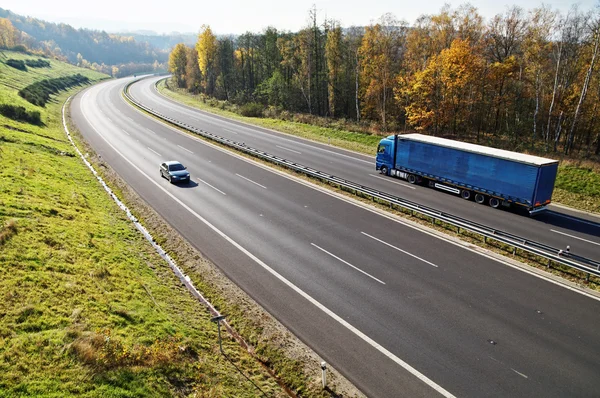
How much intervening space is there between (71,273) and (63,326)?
4.02 meters

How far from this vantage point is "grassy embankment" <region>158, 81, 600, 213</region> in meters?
27.9

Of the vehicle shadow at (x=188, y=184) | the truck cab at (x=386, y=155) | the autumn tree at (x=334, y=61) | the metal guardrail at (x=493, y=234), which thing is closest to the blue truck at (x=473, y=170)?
the truck cab at (x=386, y=155)

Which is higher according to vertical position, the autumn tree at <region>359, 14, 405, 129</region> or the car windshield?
the autumn tree at <region>359, 14, 405, 129</region>

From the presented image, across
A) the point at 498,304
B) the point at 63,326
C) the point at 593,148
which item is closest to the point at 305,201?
the point at 498,304

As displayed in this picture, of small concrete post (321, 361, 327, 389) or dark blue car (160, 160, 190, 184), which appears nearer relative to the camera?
small concrete post (321, 361, 327, 389)

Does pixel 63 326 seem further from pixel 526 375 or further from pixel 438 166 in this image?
pixel 438 166

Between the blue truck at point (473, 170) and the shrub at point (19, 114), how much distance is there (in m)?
41.3

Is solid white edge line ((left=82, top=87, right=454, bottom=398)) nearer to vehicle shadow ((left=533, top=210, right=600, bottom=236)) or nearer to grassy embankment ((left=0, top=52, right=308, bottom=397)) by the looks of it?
grassy embankment ((left=0, top=52, right=308, bottom=397))

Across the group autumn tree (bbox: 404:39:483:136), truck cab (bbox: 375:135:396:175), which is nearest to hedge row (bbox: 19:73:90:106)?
truck cab (bbox: 375:135:396:175)

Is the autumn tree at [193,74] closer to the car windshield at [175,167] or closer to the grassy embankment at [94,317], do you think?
the car windshield at [175,167]

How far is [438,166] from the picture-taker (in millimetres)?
29344

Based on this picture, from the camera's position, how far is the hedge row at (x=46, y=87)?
59.9m

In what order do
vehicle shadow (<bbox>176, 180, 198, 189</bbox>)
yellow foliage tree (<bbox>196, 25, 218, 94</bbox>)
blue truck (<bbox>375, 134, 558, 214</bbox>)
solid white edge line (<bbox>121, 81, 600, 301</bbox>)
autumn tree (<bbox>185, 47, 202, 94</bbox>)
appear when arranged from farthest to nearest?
autumn tree (<bbox>185, 47, 202, 94</bbox>)
yellow foliage tree (<bbox>196, 25, 218, 94</bbox>)
vehicle shadow (<bbox>176, 180, 198, 189</bbox>)
blue truck (<bbox>375, 134, 558, 214</bbox>)
solid white edge line (<bbox>121, 81, 600, 301</bbox>)

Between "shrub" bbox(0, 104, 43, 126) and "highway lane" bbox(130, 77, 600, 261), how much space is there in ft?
67.8
